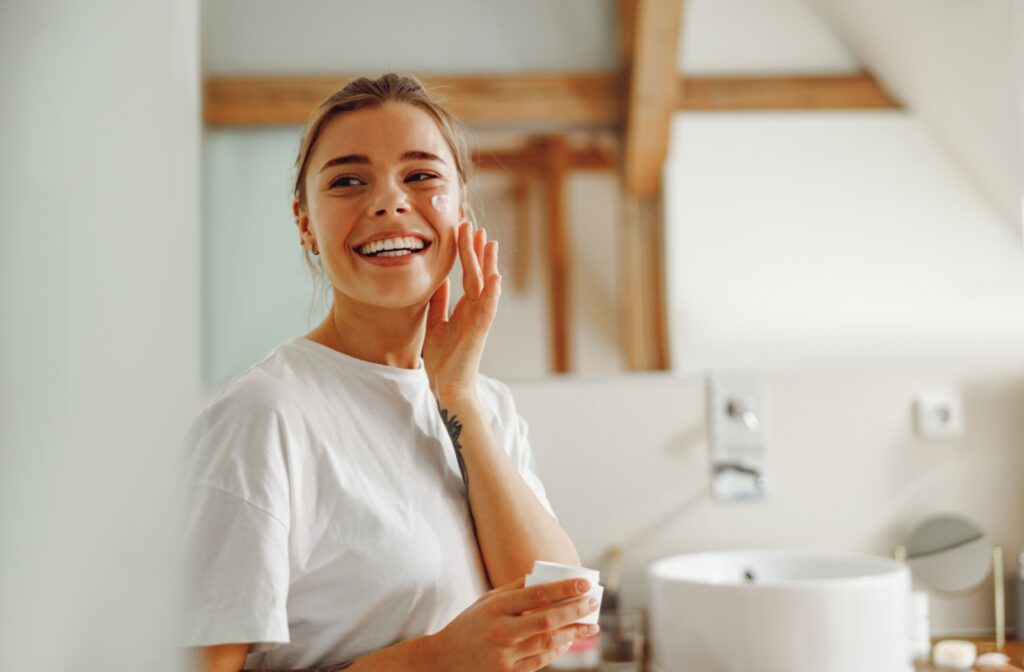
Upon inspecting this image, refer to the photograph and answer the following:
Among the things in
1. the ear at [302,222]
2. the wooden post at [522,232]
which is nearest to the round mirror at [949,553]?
the ear at [302,222]

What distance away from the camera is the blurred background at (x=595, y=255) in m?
0.17

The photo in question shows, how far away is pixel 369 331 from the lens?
589 mm

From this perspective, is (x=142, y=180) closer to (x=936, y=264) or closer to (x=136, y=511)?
(x=136, y=511)

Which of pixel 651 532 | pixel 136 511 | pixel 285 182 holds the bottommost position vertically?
pixel 651 532

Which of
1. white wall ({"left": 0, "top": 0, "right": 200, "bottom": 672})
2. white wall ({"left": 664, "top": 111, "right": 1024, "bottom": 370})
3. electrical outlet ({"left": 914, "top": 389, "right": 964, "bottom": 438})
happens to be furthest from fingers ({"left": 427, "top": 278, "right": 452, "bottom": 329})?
white wall ({"left": 664, "top": 111, "right": 1024, "bottom": 370})

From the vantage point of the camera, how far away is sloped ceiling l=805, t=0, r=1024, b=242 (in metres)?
1.47

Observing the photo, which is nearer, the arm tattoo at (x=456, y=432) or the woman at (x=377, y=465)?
the woman at (x=377, y=465)

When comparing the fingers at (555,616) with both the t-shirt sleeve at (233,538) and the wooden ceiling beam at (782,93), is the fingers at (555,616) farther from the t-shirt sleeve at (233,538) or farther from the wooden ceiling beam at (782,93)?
the wooden ceiling beam at (782,93)

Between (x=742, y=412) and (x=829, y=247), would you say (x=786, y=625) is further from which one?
Result: (x=829, y=247)

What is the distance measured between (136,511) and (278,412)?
1.05ft

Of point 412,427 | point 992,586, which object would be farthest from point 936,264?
point 412,427

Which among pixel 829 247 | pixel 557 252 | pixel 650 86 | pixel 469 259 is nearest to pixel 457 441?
pixel 469 259

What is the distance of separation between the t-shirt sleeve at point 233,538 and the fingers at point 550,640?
0.40 feet

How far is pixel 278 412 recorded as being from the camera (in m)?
0.51
